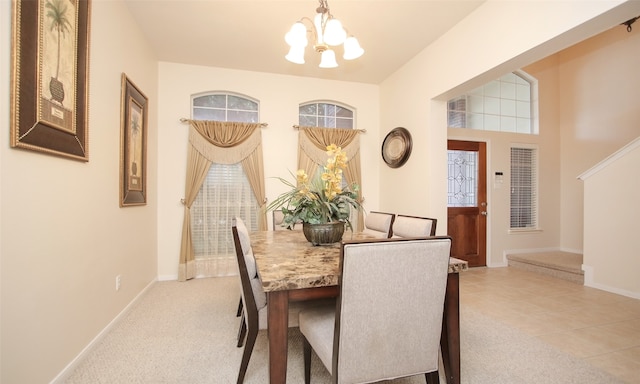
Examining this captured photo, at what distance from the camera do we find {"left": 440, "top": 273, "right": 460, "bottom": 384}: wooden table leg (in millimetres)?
1482

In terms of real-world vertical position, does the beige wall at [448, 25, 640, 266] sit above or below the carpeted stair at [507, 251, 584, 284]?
above

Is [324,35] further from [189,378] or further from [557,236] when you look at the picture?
[557,236]

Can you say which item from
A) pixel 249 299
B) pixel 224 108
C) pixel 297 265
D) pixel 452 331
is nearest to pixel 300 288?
pixel 297 265

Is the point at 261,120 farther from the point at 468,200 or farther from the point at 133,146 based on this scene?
the point at 468,200

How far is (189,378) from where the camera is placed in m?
1.68

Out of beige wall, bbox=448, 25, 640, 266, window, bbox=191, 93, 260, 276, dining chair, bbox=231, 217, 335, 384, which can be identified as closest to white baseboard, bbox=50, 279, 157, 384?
window, bbox=191, 93, 260, 276

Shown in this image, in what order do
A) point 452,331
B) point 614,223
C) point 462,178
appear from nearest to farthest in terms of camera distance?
1. point 452,331
2. point 614,223
3. point 462,178

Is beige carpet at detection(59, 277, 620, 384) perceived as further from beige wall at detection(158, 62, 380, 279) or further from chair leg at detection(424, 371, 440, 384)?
beige wall at detection(158, 62, 380, 279)

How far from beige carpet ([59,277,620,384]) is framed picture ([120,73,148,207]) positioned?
1186 mm

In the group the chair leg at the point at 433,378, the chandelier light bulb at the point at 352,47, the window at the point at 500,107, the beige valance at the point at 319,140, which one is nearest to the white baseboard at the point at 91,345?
the chair leg at the point at 433,378

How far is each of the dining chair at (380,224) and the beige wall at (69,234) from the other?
89.2 inches

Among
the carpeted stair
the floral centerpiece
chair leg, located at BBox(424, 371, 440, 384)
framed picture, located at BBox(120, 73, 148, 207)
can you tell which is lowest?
→ the carpeted stair

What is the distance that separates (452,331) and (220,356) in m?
1.53

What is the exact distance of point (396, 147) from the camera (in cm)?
397
